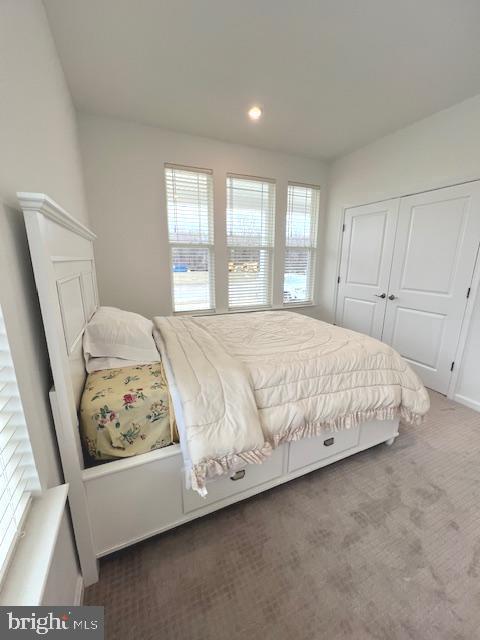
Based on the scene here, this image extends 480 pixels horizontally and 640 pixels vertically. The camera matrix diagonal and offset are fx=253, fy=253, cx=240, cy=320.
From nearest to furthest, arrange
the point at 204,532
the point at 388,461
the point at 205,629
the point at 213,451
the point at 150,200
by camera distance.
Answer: the point at 205,629, the point at 213,451, the point at 204,532, the point at 388,461, the point at 150,200

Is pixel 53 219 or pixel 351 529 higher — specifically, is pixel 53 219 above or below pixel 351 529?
above

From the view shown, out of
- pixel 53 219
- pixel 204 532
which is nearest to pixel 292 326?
pixel 204 532

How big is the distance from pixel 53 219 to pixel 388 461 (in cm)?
235

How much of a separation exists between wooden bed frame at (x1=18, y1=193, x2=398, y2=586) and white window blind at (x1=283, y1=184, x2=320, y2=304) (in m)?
2.73

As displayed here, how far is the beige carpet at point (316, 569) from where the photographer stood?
37.9 inches

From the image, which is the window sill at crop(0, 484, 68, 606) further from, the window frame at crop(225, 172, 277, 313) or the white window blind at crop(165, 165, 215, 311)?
the window frame at crop(225, 172, 277, 313)

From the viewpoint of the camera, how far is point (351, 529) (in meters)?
1.30

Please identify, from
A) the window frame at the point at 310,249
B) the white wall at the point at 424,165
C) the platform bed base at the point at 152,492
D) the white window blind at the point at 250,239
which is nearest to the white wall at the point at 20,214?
the platform bed base at the point at 152,492

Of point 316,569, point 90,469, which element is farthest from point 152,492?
point 316,569

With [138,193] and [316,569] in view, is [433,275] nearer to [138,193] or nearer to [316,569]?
[316,569]

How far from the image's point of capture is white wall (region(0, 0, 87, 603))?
0.74 m

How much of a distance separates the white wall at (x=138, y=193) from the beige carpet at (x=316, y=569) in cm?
234

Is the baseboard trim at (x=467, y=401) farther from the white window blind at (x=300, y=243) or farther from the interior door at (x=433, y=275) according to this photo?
the white window blind at (x=300, y=243)

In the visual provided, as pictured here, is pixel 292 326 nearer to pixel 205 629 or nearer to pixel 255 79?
pixel 205 629
